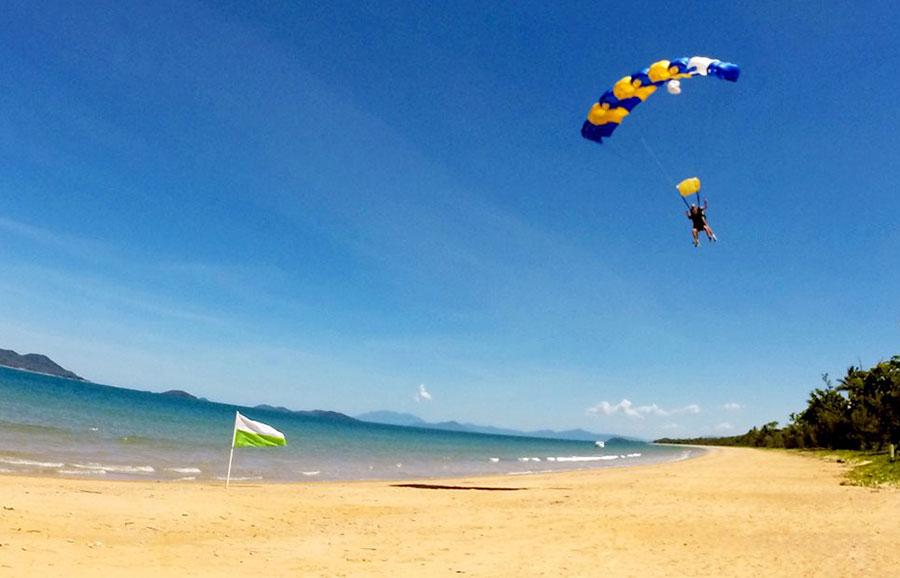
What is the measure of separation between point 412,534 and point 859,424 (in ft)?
186

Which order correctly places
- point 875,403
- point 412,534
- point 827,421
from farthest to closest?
point 827,421
point 875,403
point 412,534

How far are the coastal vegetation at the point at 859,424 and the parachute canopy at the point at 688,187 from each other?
52.3 ft

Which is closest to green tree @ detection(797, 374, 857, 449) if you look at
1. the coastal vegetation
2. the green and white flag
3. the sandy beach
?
the coastal vegetation

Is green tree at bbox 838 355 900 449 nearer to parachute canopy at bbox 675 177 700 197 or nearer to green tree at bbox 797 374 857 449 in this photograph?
green tree at bbox 797 374 857 449

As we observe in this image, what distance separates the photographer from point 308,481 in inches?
815

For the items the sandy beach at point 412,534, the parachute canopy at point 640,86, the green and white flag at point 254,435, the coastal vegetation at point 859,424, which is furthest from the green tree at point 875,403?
the green and white flag at point 254,435

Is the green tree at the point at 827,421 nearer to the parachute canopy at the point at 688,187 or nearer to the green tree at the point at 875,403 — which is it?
the green tree at the point at 875,403

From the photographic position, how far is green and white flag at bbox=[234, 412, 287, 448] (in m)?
15.6

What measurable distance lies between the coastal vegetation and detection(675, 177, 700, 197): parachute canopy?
15.9 metres

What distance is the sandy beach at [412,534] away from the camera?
A: 7.92 meters

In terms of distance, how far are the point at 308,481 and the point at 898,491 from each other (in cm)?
2180

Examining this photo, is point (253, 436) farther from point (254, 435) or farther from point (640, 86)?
point (640, 86)

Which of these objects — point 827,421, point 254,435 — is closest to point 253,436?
point 254,435

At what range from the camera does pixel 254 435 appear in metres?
15.8
